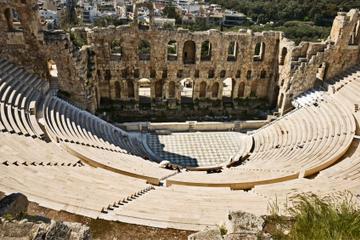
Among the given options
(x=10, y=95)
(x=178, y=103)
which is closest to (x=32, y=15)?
(x=10, y=95)

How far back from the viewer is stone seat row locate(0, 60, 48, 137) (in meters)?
15.6

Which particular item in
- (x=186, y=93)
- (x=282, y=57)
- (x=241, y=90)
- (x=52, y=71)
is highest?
(x=282, y=57)

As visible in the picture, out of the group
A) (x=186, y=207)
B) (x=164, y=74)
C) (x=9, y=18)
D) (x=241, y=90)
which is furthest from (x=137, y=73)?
(x=186, y=207)

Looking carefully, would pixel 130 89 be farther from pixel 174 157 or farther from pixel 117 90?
pixel 174 157

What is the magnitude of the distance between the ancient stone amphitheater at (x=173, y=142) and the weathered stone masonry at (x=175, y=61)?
0.09 metres

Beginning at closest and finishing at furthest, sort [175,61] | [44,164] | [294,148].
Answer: [44,164], [294,148], [175,61]

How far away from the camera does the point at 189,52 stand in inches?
1014

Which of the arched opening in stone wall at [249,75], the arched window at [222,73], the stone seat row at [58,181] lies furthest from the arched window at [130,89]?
the stone seat row at [58,181]

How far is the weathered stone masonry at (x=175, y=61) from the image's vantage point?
21125 mm

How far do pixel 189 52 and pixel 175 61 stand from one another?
1811mm

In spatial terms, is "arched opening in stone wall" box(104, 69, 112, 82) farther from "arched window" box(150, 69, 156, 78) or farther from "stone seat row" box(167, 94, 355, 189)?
"stone seat row" box(167, 94, 355, 189)

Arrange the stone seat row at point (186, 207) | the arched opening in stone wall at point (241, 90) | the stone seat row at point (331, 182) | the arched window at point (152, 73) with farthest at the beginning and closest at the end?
the arched opening in stone wall at point (241, 90), the arched window at point (152, 73), the stone seat row at point (331, 182), the stone seat row at point (186, 207)

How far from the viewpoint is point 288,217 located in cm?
655

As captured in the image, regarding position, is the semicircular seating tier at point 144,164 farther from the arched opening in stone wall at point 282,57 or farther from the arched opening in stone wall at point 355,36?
the arched opening in stone wall at point 282,57
